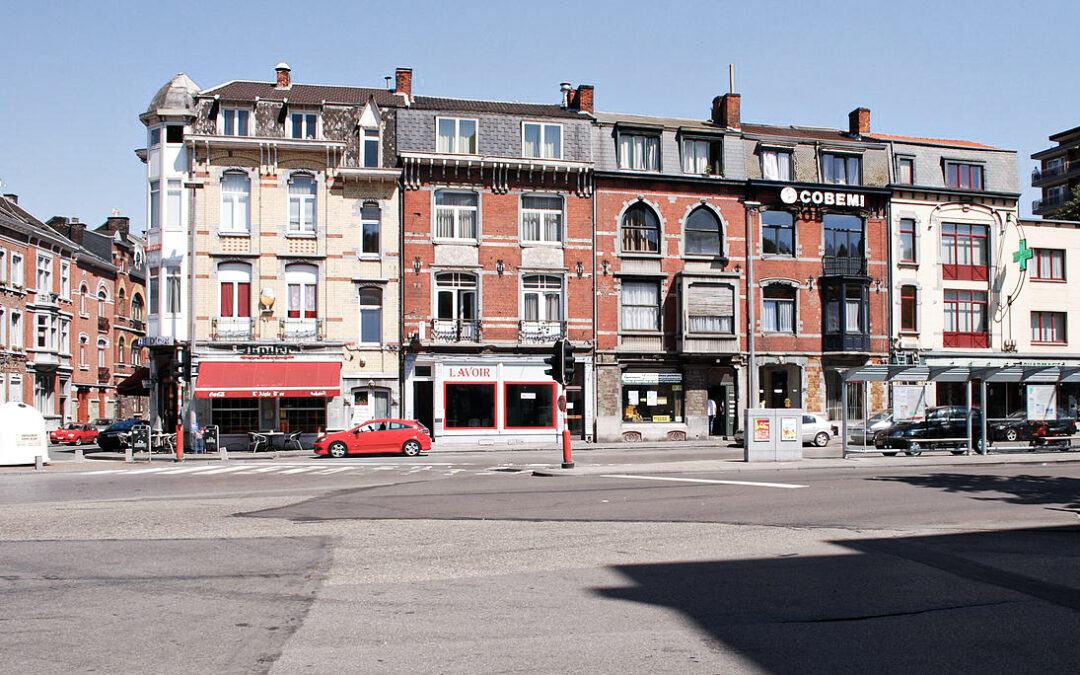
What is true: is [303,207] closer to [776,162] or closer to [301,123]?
[301,123]

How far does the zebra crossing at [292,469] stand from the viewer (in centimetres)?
2556

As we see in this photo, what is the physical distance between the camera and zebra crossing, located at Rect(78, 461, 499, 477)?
83.9 feet

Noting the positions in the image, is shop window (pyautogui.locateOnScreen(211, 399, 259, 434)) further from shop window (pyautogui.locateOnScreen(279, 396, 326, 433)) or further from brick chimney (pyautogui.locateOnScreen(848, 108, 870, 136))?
brick chimney (pyautogui.locateOnScreen(848, 108, 870, 136))

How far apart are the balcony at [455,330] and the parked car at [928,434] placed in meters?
16.4

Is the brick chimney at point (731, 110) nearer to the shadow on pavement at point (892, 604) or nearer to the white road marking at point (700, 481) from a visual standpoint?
the white road marking at point (700, 481)

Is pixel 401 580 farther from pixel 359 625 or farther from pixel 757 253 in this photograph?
pixel 757 253

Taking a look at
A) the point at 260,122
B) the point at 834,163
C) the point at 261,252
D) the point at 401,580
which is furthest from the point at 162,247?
the point at 401,580

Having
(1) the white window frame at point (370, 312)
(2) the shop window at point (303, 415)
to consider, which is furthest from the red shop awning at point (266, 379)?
(1) the white window frame at point (370, 312)

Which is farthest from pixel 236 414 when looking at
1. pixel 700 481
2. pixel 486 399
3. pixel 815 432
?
pixel 700 481

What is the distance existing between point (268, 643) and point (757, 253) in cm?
3806

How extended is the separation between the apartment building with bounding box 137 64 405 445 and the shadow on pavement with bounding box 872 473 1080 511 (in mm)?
23064

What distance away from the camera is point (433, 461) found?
31.4 metres

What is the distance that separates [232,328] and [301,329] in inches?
104

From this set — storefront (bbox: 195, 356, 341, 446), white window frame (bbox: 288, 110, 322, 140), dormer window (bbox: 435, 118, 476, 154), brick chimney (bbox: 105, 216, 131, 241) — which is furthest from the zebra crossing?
brick chimney (bbox: 105, 216, 131, 241)
